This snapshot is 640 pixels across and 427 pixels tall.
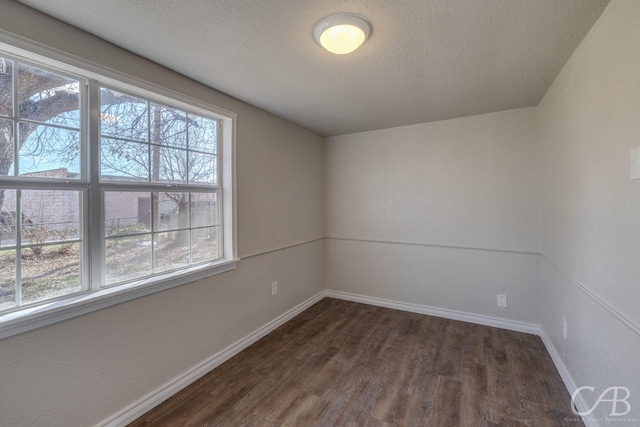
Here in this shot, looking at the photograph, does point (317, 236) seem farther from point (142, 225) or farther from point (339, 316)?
point (142, 225)

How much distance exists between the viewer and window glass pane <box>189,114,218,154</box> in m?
2.17

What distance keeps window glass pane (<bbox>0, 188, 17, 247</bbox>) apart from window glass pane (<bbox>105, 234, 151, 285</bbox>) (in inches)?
15.7

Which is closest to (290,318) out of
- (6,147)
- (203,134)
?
(203,134)

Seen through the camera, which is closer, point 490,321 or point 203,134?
point 203,134

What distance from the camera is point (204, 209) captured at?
2.28m

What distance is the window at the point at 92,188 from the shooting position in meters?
1.32

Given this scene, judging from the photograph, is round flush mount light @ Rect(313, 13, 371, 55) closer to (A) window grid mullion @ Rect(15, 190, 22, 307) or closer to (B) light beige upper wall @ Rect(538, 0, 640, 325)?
(B) light beige upper wall @ Rect(538, 0, 640, 325)

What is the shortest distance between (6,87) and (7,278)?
0.93 m

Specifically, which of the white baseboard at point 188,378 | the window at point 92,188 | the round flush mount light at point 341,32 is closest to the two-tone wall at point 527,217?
the round flush mount light at point 341,32

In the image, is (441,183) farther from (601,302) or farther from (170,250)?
(170,250)

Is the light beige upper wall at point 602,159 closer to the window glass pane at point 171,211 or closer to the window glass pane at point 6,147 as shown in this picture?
the window glass pane at point 171,211

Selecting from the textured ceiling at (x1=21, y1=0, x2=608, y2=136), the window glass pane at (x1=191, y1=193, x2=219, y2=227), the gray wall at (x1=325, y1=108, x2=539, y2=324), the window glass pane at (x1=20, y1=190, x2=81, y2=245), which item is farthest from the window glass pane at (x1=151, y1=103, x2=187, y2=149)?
the gray wall at (x1=325, y1=108, x2=539, y2=324)

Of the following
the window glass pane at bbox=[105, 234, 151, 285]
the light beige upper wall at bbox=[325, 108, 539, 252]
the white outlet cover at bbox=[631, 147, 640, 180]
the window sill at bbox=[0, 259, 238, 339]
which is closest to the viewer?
the white outlet cover at bbox=[631, 147, 640, 180]

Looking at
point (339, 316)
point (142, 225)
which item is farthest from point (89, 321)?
point (339, 316)
